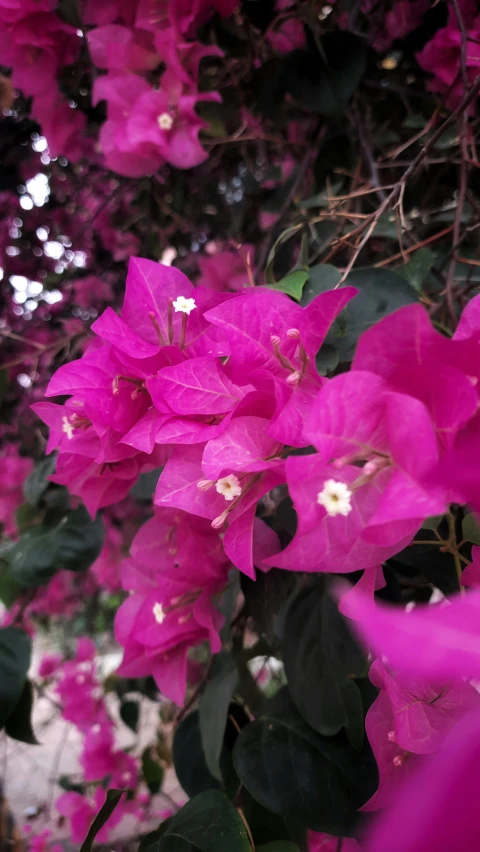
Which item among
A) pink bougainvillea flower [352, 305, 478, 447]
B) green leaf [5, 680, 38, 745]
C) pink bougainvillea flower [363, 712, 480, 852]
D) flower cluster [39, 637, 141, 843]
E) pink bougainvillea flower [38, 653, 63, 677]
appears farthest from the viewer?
pink bougainvillea flower [38, 653, 63, 677]

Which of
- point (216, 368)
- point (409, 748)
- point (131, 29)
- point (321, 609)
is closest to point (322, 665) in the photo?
point (321, 609)

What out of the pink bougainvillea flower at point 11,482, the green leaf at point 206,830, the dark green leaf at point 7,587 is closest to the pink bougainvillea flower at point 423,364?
the green leaf at point 206,830

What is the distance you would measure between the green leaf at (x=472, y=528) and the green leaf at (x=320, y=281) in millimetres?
199

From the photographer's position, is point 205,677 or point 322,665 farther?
point 205,677

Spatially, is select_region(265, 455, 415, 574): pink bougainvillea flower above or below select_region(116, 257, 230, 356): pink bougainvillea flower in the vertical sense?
below

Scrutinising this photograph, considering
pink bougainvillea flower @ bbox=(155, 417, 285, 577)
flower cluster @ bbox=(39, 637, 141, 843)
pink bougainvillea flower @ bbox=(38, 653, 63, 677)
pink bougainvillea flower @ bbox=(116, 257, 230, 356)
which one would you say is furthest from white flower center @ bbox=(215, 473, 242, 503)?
pink bougainvillea flower @ bbox=(38, 653, 63, 677)

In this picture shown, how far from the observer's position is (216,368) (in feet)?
1.08

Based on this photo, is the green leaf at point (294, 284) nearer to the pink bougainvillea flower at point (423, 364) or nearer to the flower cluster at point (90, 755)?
the pink bougainvillea flower at point (423, 364)

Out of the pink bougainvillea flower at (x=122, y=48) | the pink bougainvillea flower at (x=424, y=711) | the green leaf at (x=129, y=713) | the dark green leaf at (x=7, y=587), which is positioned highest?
the pink bougainvillea flower at (x=122, y=48)

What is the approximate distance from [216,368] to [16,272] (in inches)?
46.2

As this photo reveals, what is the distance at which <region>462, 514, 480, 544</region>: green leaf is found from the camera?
0.29m

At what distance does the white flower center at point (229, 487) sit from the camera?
1.02 feet

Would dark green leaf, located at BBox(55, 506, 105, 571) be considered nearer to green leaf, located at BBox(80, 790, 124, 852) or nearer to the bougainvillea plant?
the bougainvillea plant

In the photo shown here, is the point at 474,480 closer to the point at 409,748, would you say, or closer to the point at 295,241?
the point at 409,748
